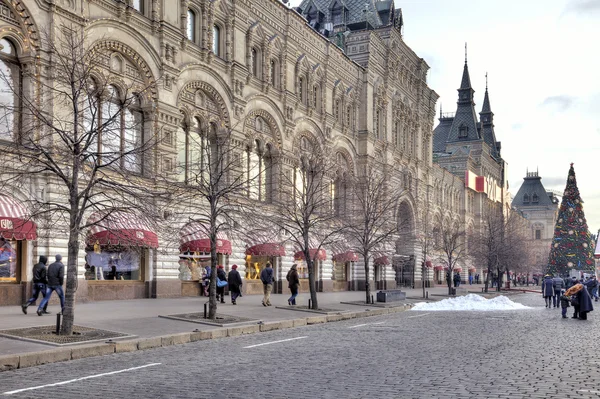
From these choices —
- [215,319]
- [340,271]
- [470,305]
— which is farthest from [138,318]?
[340,271]

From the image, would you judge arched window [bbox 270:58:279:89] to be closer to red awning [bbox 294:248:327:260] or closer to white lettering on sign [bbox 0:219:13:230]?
red awning [bbox 294:248:327:260]

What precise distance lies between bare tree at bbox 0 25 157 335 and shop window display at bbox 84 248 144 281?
2.34m

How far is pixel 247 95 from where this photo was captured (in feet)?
124

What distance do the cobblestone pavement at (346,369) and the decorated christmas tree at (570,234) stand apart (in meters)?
49.9

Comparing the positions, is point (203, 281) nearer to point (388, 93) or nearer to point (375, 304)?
point (375, 304)

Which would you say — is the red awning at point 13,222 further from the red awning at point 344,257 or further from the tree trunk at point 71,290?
the red awning at point 344,257

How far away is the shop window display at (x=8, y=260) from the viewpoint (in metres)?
23.1

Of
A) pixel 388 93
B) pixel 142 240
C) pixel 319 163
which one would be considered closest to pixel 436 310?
pixel 319 163

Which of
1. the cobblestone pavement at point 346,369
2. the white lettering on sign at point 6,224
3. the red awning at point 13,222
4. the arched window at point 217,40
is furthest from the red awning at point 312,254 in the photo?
the cobblestone pavement at point 346,369

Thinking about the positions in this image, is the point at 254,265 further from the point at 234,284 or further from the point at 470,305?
the point at 470,305

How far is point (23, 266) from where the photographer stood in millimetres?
23578

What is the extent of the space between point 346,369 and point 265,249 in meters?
25.2

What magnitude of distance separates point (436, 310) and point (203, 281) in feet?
34.4

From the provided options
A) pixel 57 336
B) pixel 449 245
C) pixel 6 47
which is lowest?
pixel 57 336
